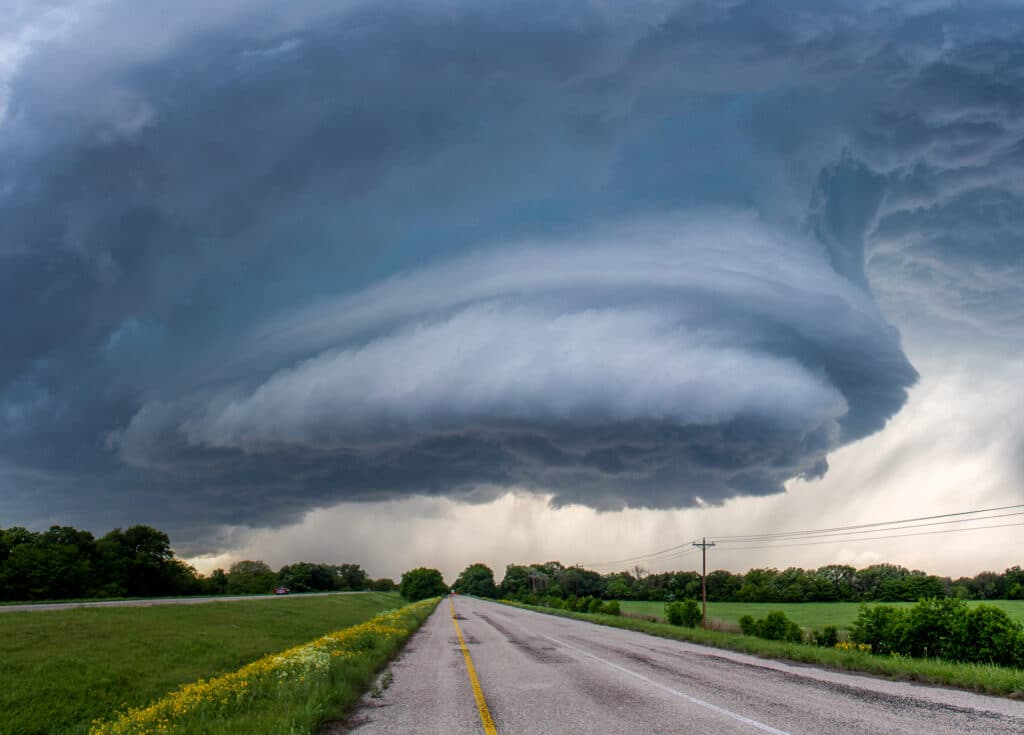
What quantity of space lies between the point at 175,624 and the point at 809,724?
35.1m

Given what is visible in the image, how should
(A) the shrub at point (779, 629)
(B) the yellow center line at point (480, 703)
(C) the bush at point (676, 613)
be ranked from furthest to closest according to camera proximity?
(C) the bush at point (676, 613) < (A) the shrub at point (779, 629) < (B) the yellow center line at point (480, 703)

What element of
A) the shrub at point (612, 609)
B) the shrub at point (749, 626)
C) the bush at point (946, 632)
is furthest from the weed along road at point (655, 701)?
the shrub at point (612, 609)

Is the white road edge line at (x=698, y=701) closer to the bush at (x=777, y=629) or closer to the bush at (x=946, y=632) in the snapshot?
the bush at (x=946, y=632)

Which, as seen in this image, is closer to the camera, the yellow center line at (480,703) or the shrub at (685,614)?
the yellow center line at (480,703)

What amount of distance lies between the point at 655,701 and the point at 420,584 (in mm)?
170799

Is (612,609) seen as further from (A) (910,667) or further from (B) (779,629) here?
(A) (910,667)

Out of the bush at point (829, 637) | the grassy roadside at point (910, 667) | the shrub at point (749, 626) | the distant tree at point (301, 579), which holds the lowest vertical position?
the distant tree at point (301, 579)

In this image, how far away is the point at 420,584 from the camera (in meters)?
173

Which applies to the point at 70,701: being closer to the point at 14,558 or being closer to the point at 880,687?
the point at 880,687

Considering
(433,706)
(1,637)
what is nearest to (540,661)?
(433,706)

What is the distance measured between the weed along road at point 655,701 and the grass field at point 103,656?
8.08 m

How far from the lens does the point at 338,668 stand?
15.8 m

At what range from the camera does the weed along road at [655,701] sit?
10.8 metres

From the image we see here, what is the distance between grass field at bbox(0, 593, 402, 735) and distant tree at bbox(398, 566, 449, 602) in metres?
135
